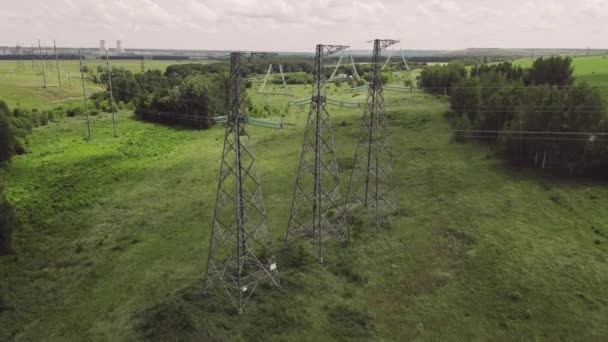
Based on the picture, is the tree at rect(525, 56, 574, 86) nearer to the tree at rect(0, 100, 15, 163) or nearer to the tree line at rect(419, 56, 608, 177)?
the tree line at rect(419, 56, 608, 177)

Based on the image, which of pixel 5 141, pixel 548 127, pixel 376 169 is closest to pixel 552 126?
pixel 548 127

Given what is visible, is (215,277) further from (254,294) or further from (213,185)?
(213,185)

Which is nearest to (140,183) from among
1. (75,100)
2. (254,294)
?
(254,294)

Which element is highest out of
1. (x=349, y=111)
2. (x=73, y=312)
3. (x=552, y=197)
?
(x=349, y=111)

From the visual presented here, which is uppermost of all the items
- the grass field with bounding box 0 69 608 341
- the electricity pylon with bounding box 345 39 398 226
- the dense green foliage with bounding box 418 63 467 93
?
the dense green foliage with bounding box 418 63 467 93

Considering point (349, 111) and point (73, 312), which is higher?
point (349, 111)

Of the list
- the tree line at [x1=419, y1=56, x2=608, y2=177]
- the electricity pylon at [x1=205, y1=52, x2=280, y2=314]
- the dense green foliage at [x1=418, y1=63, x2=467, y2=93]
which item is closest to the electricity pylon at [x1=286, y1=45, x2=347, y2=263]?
the electricity pylon at [x1=205, y1=52, x2=280, y2=314]

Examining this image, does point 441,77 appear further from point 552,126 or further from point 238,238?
point 238,238

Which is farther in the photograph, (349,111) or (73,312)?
(349,111)

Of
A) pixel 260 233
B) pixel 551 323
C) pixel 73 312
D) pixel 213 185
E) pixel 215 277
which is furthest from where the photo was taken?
pixel 213 185
